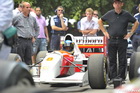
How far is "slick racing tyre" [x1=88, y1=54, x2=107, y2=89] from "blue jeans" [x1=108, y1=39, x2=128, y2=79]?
1.60 meters

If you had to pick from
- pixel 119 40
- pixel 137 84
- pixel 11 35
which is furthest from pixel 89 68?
pixel 137 84

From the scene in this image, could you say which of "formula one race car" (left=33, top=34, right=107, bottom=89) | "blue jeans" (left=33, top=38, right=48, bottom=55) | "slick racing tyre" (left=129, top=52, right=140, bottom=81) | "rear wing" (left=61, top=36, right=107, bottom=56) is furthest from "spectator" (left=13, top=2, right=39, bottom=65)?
"slick racing tyre" (left=129, top=52, right=140, bottom=81)

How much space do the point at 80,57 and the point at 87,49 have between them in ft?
8.16

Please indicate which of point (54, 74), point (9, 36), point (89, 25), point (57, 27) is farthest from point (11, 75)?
point (57, 27)

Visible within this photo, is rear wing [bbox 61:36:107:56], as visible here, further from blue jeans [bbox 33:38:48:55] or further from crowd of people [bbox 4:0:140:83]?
blue jeans [bbox 33:38:48:55]

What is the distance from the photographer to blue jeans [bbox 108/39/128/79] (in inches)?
495

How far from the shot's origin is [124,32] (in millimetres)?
12578

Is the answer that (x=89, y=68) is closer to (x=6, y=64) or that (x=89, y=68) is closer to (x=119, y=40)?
(x=119, y=40)

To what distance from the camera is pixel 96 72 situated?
1086cm

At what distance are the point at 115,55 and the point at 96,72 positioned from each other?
1962 millimetres

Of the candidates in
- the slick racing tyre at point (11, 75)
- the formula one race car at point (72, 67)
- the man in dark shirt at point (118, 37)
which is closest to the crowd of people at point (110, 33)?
the man in dark shirt at point (118, 37)

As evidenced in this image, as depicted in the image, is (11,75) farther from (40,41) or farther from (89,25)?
(89,25)

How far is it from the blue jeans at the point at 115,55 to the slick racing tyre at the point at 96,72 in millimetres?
1597

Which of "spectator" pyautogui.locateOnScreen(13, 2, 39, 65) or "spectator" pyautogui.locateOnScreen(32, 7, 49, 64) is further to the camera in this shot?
"spectator" pyautogui.locateOnScreen(32, 7, 49, 64)
